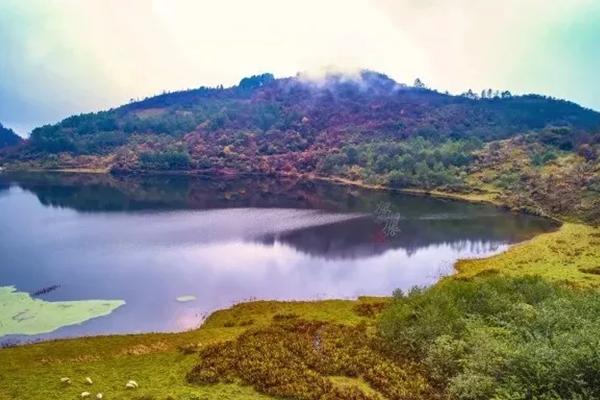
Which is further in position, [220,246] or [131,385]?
[220,246]

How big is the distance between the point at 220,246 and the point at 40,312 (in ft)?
102

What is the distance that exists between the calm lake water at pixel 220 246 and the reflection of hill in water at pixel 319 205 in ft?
1.22

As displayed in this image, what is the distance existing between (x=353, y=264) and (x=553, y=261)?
26.4 metres

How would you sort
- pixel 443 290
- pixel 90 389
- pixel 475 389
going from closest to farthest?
1. pixel 475 389
2. pixel 90 389
3. pixel 443 290

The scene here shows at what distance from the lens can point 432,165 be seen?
6978 inches

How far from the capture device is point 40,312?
49531mm

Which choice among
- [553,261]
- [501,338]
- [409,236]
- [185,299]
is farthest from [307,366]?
[409,236]

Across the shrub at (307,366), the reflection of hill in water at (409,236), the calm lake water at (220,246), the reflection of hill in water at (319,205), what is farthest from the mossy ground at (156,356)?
the reflection of hill in water at (319,205)

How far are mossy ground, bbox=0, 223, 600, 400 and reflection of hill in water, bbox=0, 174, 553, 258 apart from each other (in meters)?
23.2

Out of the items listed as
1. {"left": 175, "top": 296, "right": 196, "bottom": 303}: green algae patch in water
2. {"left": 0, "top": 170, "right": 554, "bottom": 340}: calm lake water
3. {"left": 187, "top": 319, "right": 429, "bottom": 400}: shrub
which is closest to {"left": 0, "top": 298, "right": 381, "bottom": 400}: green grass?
{"left": 187, "top": 319, "right": 429, "bottom": 400}: shrub

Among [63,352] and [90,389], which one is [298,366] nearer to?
[90,389]

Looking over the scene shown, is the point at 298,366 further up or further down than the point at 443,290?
further down

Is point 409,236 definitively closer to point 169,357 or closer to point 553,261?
point 553,261

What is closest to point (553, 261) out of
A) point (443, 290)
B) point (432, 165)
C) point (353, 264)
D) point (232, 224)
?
point (353, 264)
